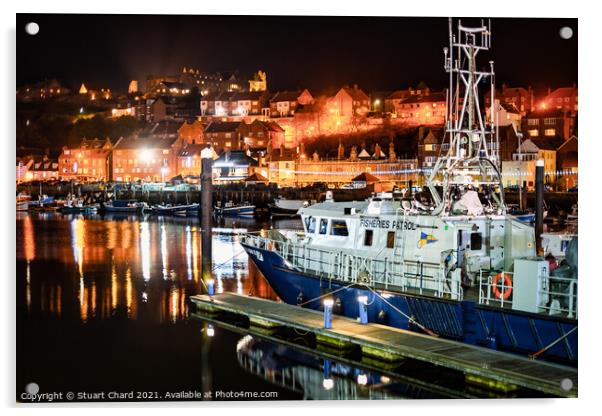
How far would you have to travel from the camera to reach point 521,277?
8.45 metres

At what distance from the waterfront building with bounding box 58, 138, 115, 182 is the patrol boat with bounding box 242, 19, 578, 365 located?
52212mm

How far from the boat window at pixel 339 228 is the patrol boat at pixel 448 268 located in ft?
0.05

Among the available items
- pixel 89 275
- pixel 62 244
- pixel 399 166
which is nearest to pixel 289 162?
pixel 399 166

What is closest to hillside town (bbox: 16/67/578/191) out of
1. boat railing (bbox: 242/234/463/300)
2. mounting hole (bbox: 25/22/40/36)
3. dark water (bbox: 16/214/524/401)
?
dark water (bbox: 16/214/524/401)

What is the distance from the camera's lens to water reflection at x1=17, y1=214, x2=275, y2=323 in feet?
44.2

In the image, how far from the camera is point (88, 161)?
6322cm

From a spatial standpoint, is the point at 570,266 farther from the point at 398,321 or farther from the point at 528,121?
the point at 528,121

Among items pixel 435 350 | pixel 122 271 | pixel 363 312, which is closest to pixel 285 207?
pixel 122 271

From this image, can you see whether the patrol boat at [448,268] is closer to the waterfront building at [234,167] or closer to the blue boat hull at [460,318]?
the blue boat hull at [460,318]

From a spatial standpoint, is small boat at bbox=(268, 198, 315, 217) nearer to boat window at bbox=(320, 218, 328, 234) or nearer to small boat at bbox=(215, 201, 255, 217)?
small boat at bbox=(215, 201, 255, 217)

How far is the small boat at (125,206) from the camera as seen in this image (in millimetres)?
45156

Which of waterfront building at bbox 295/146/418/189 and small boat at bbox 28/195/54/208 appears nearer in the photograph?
small boat at bbox 28/195/54/208

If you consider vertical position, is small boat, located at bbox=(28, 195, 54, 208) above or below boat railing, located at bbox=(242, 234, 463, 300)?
above

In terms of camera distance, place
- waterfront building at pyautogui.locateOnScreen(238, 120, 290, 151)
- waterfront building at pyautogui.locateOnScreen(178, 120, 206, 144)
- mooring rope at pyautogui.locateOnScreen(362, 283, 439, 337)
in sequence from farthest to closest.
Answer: waterfront building at pyautogui.locateOnScreen(178, 120, 206, 144) → waterfront building at pyautogui.locateOnScreen(238, 120, 290, 151) → mooring rope at pyautogui.locateOnScreen(362, 283, 439, 337)
